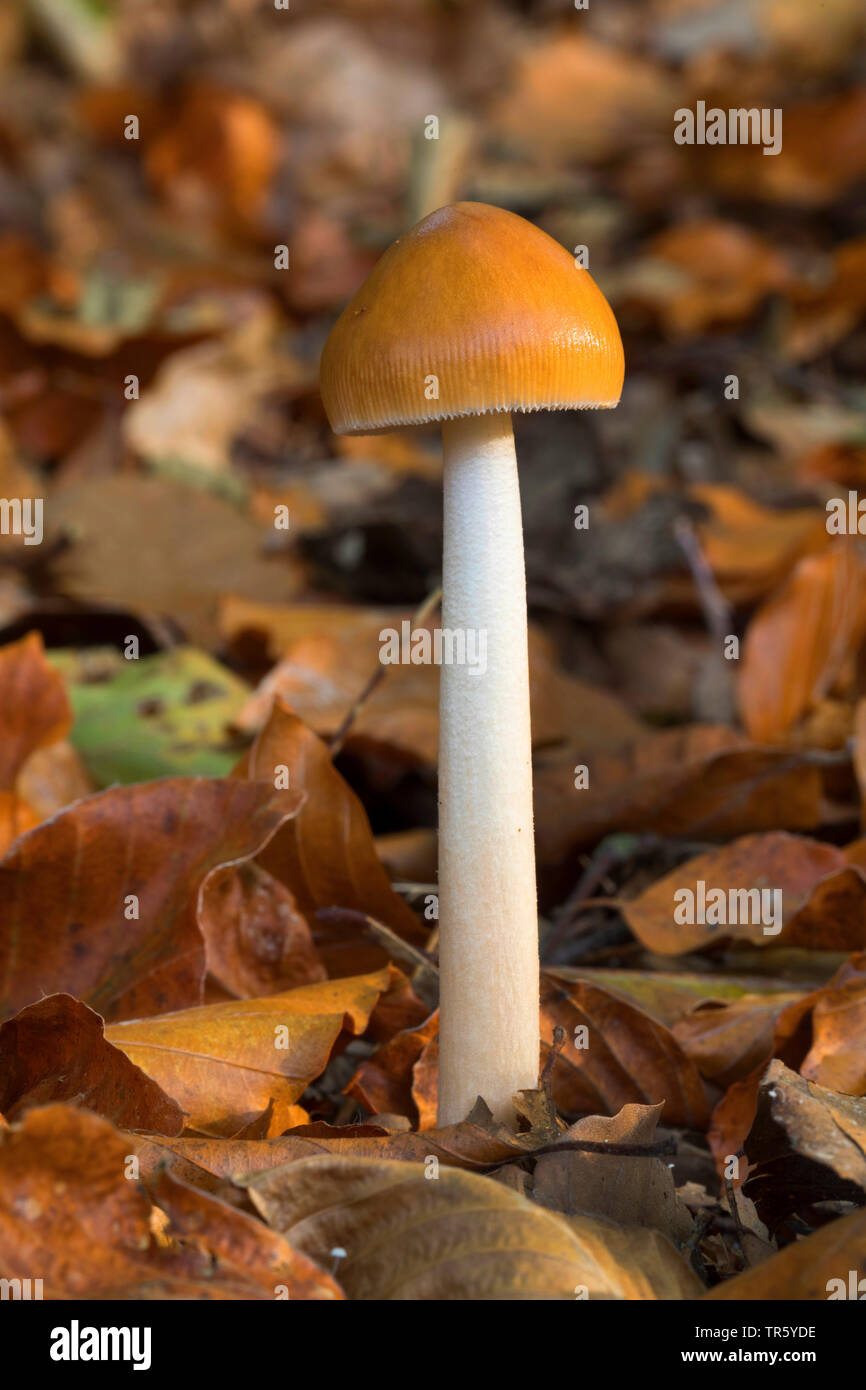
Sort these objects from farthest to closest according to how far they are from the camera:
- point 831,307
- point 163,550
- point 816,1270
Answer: point 831,307 → point 163,550 → point 816,1270

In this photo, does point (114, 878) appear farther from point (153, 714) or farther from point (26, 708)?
point (153, 714)

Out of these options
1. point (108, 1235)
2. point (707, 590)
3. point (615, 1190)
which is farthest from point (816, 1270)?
point (707, 590)

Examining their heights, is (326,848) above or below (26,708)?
below

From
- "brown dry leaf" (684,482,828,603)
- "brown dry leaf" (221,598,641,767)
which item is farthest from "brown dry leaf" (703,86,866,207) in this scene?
"brown dry leaf" (221,598,641,767)

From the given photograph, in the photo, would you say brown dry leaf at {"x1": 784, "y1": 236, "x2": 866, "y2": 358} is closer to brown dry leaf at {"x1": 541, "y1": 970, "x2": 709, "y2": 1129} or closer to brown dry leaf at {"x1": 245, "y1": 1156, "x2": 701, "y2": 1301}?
brown dry leaf at {"x1": 541, "y1": 970, "x2": 709, "y2": 1129}

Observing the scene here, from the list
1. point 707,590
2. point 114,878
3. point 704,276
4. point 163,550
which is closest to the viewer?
point 114,878

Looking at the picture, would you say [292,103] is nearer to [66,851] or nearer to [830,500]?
[830,500]
